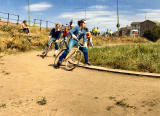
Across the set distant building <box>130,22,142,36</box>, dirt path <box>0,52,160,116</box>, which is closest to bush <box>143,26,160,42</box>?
distant building <box>130,22,142,36</box>

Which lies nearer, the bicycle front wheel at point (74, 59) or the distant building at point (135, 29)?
the bicycle front wheel at point (74, 59)

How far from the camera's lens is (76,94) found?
4441 mm

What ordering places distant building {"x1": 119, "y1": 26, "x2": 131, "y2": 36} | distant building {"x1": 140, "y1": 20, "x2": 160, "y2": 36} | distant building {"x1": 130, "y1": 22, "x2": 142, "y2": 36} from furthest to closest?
1. distant building {"x1": 140, "y1": 20, "x2": 160, "y2": 36}
2. distant building {"x1": 130, "y1": 22, "x2": 142, "y2": 36}
3. distant building {"x1": 119, "y1": 26, "x2": 131, "y2": 36}

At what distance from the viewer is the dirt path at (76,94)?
3.50 metres

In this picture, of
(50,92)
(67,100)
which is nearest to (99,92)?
(67,100)

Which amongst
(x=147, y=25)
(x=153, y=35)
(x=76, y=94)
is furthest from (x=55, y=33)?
(x=147, y=25)

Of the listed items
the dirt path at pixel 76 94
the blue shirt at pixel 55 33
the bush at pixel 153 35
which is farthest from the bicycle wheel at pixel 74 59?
the bush at pixel 153 35

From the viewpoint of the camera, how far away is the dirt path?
3.50 m

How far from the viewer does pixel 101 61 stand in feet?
26.7

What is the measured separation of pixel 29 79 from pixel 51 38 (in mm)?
4776

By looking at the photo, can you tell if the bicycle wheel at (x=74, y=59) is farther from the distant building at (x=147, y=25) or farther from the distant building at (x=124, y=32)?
the distant building at (x=147, y=25)

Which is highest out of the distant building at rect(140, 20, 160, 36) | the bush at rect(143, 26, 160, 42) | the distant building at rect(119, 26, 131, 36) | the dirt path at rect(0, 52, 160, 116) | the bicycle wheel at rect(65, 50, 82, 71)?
the distant building at rect(140, 20, 160, 36)

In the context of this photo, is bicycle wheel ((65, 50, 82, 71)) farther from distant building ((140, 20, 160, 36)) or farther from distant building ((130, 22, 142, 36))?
distant building ((140, 20, 160, 36))

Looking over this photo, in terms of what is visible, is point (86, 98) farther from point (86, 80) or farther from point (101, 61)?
point (101, 61)
